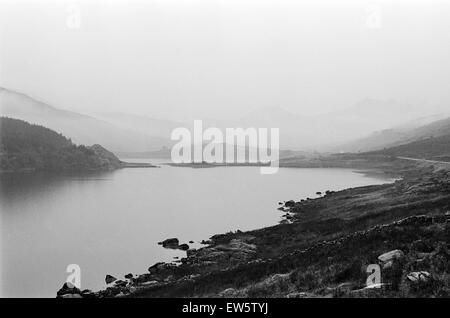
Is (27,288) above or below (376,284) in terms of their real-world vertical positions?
below

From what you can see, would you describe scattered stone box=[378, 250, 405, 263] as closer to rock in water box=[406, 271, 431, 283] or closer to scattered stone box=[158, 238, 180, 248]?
rock in water box=[406, 271, 431, 283]

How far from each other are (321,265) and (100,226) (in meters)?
50.8

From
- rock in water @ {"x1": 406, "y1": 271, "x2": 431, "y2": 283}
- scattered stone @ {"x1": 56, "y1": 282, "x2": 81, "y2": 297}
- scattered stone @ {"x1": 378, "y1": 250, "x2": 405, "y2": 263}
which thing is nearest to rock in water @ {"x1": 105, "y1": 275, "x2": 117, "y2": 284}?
scattered stone @ {"x1": 56, "y1": 282, "x2": 81, "y2": 297}

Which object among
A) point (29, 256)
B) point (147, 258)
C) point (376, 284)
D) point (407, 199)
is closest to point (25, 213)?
point (29, 256)

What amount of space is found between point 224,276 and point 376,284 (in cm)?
1467

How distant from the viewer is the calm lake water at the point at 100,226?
44.0 metres

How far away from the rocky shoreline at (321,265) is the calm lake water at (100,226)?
5.03m

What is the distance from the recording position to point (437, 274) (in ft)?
69.4

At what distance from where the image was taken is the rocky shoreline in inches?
868

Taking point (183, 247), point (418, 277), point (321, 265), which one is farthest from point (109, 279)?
point (418, 277)

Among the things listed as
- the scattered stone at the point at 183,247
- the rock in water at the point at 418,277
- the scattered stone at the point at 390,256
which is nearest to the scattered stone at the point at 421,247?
the scattered stone at the point at 390,256

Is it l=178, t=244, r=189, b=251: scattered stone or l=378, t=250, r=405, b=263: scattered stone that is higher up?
l=378, t=250, r=405, b=263: scattered stone

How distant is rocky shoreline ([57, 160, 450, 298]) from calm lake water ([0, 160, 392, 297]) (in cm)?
503
